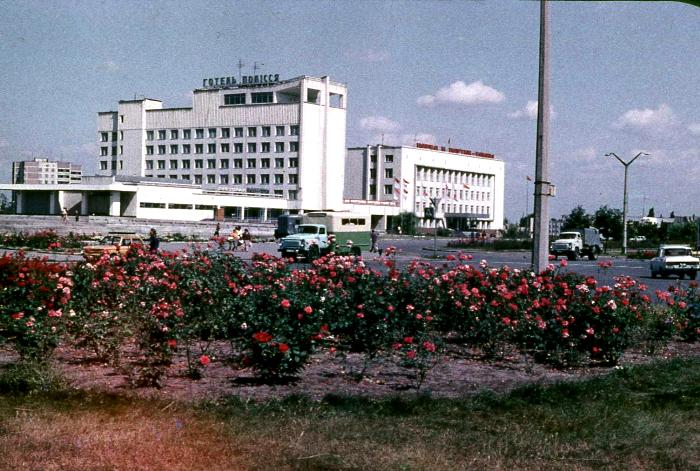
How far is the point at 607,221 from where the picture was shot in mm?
90312

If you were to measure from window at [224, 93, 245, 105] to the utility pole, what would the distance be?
110 meters

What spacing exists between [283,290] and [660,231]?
326 feet

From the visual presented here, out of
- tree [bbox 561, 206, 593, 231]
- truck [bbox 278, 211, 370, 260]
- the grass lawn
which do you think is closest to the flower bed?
the grass lawn

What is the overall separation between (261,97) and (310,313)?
377 feet

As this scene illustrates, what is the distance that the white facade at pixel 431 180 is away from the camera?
439ft

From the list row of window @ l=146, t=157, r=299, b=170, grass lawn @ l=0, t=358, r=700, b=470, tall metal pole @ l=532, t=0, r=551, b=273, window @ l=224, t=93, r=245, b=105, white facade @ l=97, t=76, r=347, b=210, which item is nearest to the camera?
grass lawn @ l=0, t=358, r=700, b=470

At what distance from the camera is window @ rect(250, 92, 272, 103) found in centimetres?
11812

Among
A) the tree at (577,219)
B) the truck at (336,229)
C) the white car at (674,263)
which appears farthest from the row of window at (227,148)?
the white car at (674,263)

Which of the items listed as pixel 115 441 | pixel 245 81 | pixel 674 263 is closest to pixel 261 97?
pixel 245 81

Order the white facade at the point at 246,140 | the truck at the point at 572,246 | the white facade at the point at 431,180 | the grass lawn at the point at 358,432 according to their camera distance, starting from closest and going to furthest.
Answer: the grass lawn at the point at 358,432 < the truck at the point at 572,246 < the white facade at the point at 246,140 < the white facade at the point at 431,180

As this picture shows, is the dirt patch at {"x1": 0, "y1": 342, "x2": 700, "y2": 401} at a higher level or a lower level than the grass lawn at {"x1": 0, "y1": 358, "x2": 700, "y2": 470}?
lower

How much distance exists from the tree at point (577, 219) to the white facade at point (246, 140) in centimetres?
3886

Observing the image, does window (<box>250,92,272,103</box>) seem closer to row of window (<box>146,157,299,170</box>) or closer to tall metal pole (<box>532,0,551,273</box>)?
row of window (<box>146,157,299,170</box>)

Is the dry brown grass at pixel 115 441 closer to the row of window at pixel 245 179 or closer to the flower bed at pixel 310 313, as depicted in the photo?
the flower bed at pixel 310 313
